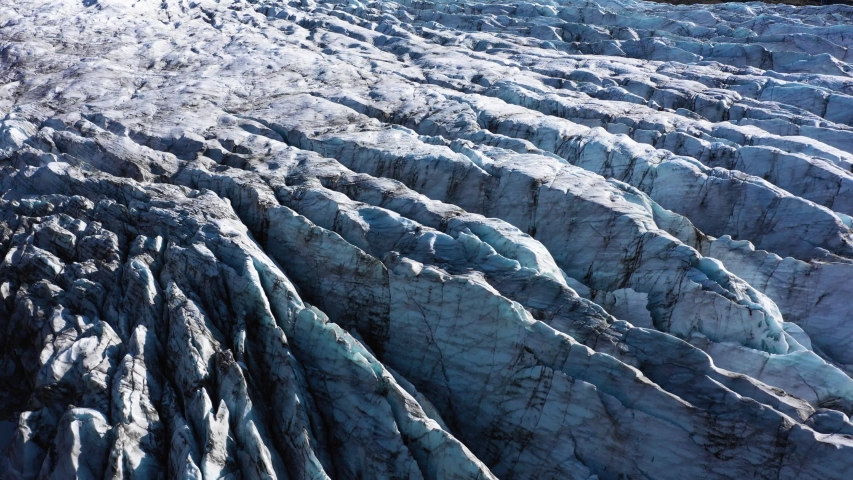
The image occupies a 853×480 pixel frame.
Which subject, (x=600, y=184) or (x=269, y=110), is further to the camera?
(x=269, y=110)

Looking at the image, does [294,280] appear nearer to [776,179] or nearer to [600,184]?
[600,184]

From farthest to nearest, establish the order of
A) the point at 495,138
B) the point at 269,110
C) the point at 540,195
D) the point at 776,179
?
1. the point at 269,110
2. the point at 495,138
3. the point at 776,179
4. the point at 540,195

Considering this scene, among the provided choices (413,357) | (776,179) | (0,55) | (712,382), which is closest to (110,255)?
(413,357)

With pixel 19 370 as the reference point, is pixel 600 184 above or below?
above

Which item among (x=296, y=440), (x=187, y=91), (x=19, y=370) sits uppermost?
(x=187, y=91)

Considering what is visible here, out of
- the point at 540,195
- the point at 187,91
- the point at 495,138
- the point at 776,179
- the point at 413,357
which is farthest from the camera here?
the point at 187,91

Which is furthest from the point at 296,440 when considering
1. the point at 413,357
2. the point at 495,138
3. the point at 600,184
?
the point at 495,138

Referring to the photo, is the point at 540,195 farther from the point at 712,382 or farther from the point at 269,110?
the point at 269,110
